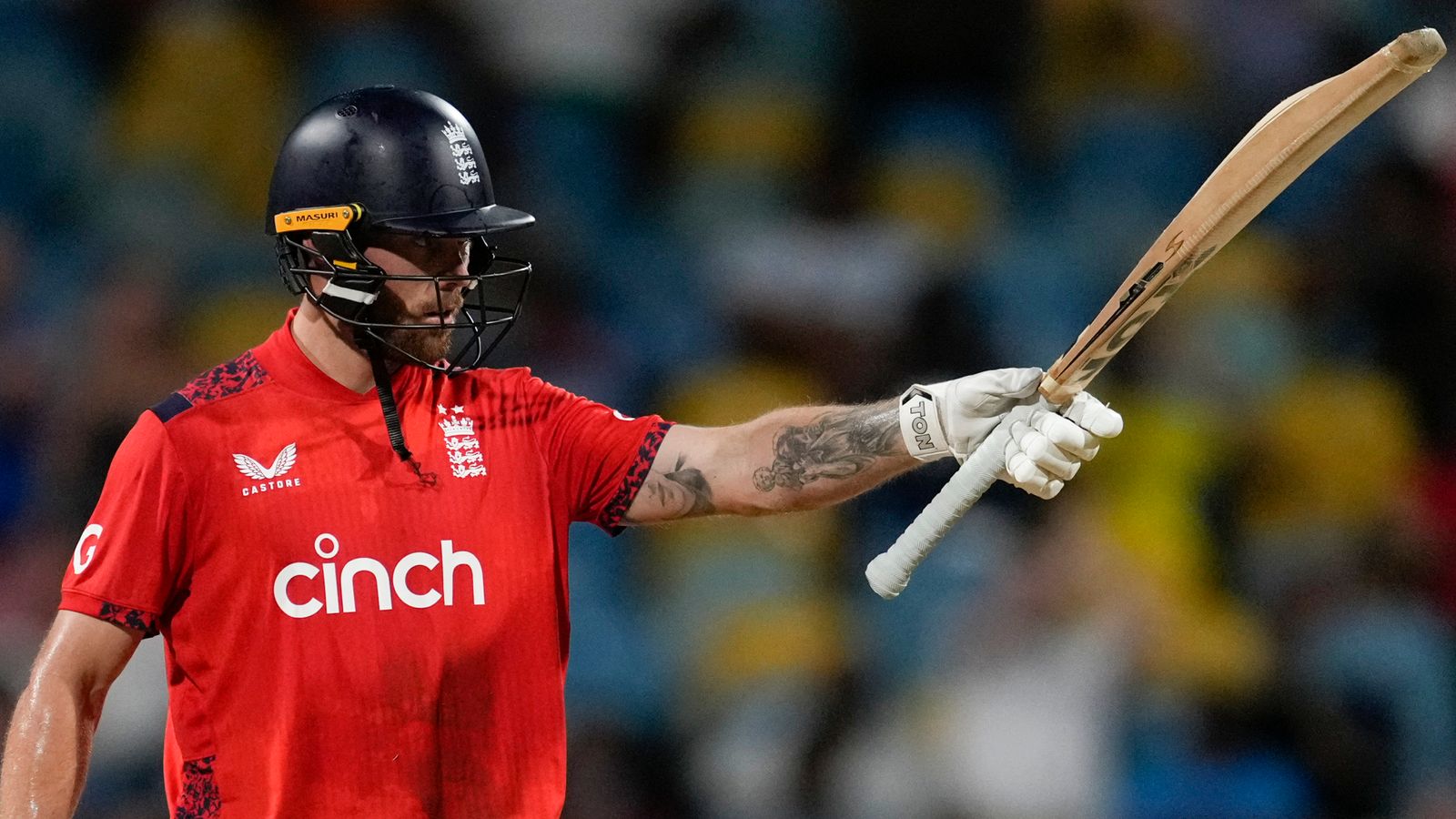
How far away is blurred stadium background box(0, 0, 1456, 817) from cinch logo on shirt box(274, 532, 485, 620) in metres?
2.62

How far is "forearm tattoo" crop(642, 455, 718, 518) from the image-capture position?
138 inches

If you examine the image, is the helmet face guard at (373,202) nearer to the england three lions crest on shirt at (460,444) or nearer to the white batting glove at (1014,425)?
the england three lions crest on shirt at (460,444)

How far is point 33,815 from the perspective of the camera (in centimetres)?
304

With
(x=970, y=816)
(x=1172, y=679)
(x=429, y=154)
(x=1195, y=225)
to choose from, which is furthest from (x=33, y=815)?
(x=1172, y=679)

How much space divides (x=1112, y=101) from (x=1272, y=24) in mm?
895

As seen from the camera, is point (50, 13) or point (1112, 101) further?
point (1112, 101)

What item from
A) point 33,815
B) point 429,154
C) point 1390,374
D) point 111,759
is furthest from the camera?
point 1390,374

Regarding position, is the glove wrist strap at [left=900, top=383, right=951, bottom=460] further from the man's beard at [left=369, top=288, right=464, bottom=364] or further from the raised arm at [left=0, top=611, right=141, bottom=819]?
the raised arm at [left=0, top=611, right=141, bottom=819]

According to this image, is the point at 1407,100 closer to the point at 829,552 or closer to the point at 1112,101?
the point at 1112,101

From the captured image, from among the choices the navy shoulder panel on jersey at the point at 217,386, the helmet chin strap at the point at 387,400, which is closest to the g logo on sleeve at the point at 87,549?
the navy shoulder panel on jersey at the point at 217,386

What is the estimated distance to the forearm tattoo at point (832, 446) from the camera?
340 centimetres

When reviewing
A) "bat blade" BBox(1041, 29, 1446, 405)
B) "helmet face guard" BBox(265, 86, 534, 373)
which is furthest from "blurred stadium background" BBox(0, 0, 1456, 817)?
"bat blade" BBox(1041, 29, 1446, 405)

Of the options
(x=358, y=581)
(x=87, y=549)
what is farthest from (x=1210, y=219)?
(x=87, y=549)

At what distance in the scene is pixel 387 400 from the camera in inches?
131
